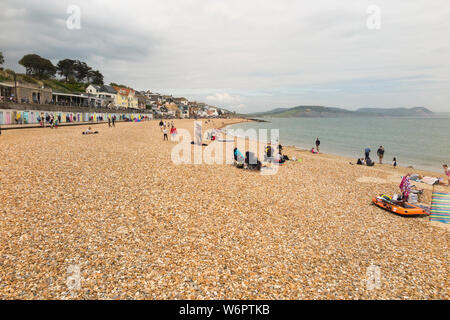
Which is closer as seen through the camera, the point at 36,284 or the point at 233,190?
the point at 36,284

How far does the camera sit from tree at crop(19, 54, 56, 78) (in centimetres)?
8300

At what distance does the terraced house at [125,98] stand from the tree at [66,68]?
84.7 ft

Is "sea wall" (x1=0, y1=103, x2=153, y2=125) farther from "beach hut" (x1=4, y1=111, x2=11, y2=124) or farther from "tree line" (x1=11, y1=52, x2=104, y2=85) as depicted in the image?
"tree line" (x1=11, y1=52, x2=104, y2=85)

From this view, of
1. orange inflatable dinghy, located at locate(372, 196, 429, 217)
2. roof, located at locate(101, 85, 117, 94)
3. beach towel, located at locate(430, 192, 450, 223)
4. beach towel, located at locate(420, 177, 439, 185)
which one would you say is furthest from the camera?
roof, located at locate(101, 85, 117, 94)

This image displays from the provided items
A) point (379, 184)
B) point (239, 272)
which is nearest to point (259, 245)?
point (239, 272)

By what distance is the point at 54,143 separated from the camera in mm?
16203

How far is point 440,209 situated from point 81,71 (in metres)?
126

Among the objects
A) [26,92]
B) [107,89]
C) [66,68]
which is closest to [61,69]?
[66,68]

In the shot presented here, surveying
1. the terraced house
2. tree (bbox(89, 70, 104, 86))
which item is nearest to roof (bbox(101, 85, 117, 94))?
the terraced house

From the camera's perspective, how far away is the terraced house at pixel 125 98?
9104 cm

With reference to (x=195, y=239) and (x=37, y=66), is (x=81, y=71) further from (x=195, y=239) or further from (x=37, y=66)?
(x=195, y=239)

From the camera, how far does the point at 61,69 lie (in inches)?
3814

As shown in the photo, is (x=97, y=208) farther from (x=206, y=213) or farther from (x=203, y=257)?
(x=203, y=257)
